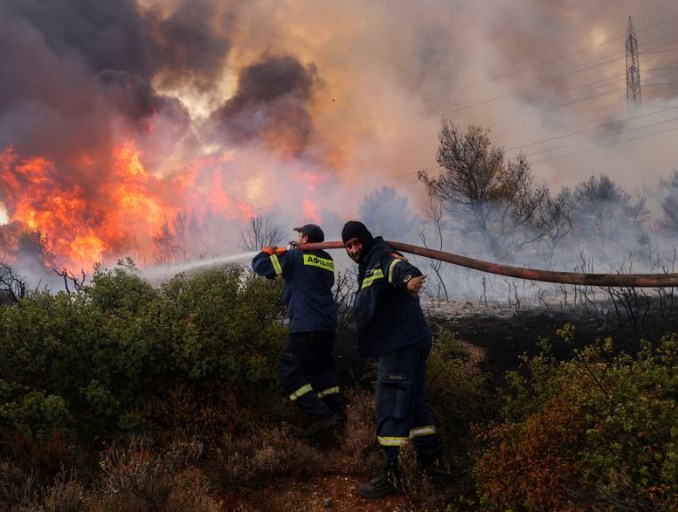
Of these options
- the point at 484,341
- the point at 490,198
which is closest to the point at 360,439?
the point at 484,341

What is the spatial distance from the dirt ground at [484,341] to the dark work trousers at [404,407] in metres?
0.38

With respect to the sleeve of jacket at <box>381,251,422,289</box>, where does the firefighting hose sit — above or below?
below

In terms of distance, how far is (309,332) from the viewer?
4.77 meters

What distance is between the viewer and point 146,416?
4.34 m

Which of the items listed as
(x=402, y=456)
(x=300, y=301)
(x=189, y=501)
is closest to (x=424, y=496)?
(x=402, y=456)

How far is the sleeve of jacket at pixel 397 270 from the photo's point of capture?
3307 mm

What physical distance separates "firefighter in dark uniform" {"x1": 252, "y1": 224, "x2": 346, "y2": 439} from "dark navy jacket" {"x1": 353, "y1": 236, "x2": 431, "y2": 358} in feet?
3.77

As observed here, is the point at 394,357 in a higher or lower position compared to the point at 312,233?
lower

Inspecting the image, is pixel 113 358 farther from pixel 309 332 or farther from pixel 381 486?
pixel 381 486

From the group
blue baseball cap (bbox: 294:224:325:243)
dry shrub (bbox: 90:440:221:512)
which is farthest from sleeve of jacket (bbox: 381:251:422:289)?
dry shrub (bbox: 90:440:221:512)

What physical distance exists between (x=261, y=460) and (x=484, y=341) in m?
7.37

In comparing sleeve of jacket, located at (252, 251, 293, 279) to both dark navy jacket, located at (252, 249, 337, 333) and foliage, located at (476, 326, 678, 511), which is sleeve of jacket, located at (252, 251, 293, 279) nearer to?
dark navy jacket, located at (252, 249, 337, 333)

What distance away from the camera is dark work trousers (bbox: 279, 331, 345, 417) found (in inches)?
183

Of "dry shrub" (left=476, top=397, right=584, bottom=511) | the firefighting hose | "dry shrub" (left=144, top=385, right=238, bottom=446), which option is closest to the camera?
the firefighting hose
